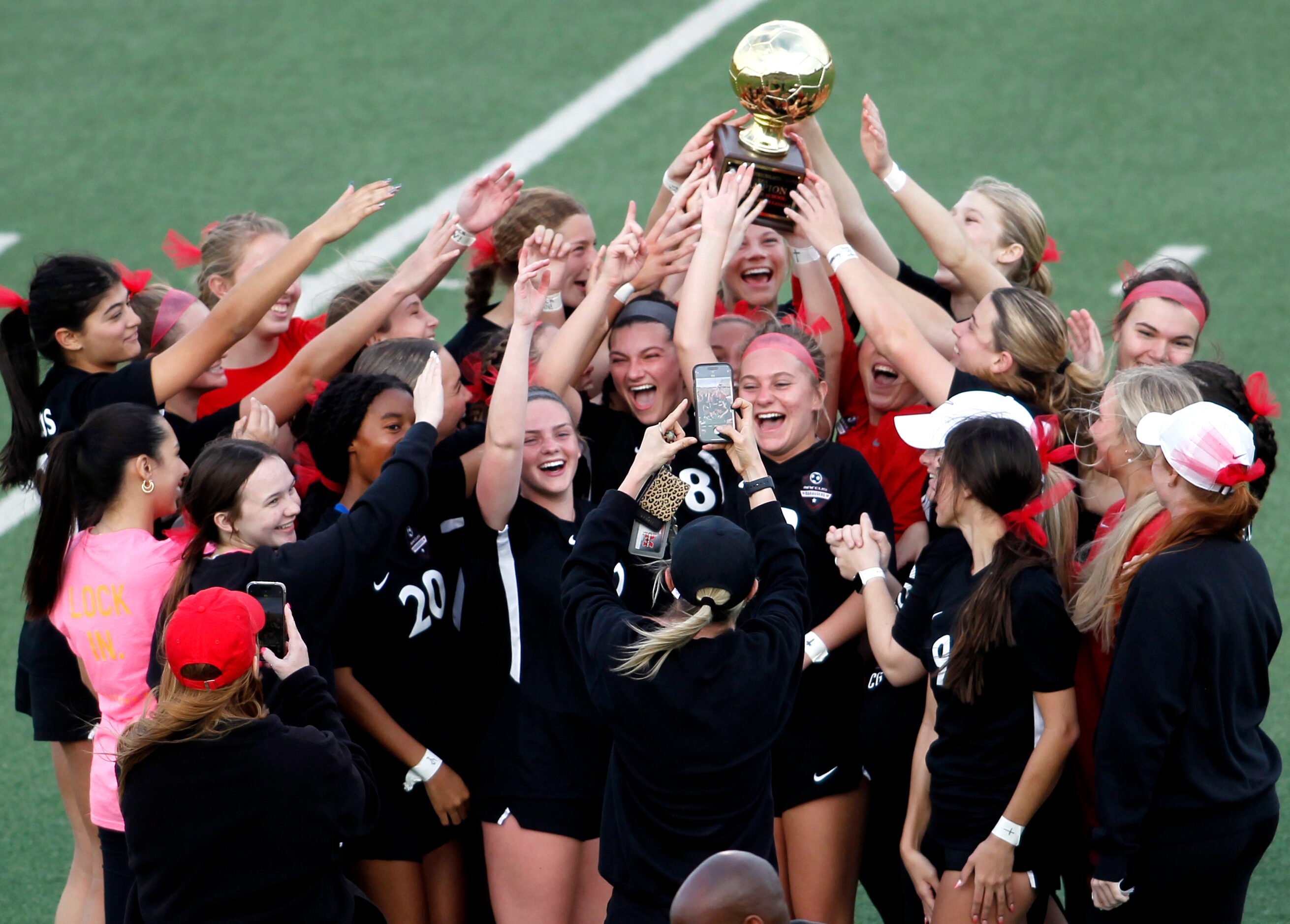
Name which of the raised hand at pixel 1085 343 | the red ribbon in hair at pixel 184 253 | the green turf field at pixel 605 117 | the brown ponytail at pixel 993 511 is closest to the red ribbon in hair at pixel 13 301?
the red ribbon in hair at pixel 184 253

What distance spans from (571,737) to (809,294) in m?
1.78

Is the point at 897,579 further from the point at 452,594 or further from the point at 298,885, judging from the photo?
the point at 298,885

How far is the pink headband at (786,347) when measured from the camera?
170 inches

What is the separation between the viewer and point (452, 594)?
416cm

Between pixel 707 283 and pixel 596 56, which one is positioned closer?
pixel 707 283

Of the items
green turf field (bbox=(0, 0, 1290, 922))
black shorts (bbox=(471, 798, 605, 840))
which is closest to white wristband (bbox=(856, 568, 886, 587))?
black shorts (bbox=(471, 798, 605, 840))

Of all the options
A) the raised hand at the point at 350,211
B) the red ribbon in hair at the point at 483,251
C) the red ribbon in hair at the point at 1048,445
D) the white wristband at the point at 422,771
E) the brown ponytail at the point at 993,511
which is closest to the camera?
the brown ponytail at the point at 993,511

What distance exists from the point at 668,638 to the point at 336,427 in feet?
4.46

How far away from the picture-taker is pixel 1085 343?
15.3 ft

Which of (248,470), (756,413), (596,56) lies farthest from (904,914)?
(596,56)

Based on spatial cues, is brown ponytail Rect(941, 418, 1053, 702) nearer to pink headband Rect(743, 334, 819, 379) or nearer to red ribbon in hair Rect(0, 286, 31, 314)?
pink headband Rect(743, 334, 819, 379)

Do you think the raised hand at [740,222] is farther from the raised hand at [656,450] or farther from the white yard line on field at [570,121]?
the white yard line on field at [570,121]

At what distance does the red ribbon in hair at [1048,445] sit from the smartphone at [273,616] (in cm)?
182

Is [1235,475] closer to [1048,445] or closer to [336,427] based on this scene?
[1048,445]
